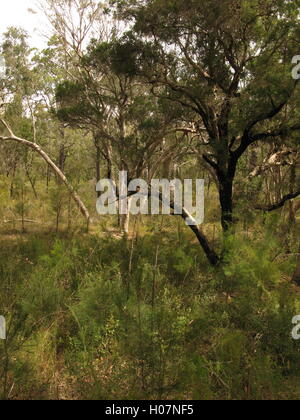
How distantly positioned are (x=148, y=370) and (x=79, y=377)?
2.47 feet

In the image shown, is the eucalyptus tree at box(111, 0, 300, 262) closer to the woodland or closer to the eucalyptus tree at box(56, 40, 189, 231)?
the woodland

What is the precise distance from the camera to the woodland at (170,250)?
3430 mm

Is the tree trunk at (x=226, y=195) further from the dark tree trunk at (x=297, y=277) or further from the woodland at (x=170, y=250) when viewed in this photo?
the dark tree trunk at (x=297, y=277)

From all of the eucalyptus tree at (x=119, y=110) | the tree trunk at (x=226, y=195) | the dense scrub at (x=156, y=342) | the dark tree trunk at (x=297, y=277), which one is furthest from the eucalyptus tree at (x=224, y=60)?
the dense scrub at (x=156, y=342)

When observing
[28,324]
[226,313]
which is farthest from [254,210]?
[28,324]

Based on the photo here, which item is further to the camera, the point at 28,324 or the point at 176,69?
the point at 176,69

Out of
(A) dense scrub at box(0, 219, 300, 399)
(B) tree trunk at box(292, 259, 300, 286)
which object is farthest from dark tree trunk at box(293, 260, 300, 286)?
(A) dense scrub at box(0, 219, 300, 399)

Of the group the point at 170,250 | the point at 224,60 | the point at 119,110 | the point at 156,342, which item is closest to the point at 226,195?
the point at 170,250

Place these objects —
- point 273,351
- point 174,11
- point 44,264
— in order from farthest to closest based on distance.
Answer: point 174,11 → point 44,264 → point 273,351

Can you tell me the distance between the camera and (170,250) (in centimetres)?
743

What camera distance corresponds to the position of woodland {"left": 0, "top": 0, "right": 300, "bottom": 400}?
3.43m

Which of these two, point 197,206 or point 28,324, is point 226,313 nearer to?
point 28,324

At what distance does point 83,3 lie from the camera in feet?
39.6

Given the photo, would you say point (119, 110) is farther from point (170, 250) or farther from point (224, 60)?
point (170, 250)
